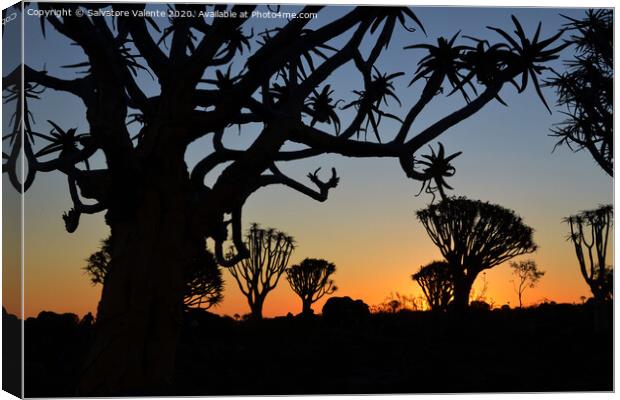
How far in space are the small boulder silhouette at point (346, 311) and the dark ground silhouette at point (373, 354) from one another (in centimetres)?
34

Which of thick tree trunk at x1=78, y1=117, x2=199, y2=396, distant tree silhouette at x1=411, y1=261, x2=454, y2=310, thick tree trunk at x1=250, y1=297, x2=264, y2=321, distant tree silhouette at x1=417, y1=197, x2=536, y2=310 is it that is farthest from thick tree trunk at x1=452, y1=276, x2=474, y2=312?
thick tree trunk at x1=78, y1=117, x2=199, y2=396

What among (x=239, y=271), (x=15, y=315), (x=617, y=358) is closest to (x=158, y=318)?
(x=15, y=315)

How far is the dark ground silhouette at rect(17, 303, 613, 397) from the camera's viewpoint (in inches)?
428

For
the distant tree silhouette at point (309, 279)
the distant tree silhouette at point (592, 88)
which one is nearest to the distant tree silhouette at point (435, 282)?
the distant tree silhouette at point (309, 279)

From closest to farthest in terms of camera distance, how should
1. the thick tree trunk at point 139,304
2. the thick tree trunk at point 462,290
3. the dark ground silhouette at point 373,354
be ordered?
the thick tree trunk at point 139,304
the dark ground silhouette at point 373,354
the thick tree trunk at point 462,290

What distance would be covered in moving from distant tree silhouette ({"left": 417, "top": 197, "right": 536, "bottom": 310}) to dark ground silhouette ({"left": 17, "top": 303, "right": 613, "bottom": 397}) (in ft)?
9.11

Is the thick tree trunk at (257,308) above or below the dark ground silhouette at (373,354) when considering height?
above

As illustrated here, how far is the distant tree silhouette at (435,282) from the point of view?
32.1m

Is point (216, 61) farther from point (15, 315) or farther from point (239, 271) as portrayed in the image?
point (239, 271)

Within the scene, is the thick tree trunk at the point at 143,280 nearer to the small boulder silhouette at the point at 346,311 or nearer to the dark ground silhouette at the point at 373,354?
the dark ground silhouette at the point at 373,354

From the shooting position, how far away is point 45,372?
1241 cm

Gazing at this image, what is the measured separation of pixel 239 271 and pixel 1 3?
17.3 metres

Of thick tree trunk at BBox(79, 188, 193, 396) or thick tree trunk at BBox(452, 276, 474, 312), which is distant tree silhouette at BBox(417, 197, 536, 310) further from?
thick tree trunk at BBox(79, 188, 193, 396)

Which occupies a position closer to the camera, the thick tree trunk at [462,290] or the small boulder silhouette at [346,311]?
the small boulder silhouette at [346,311]
